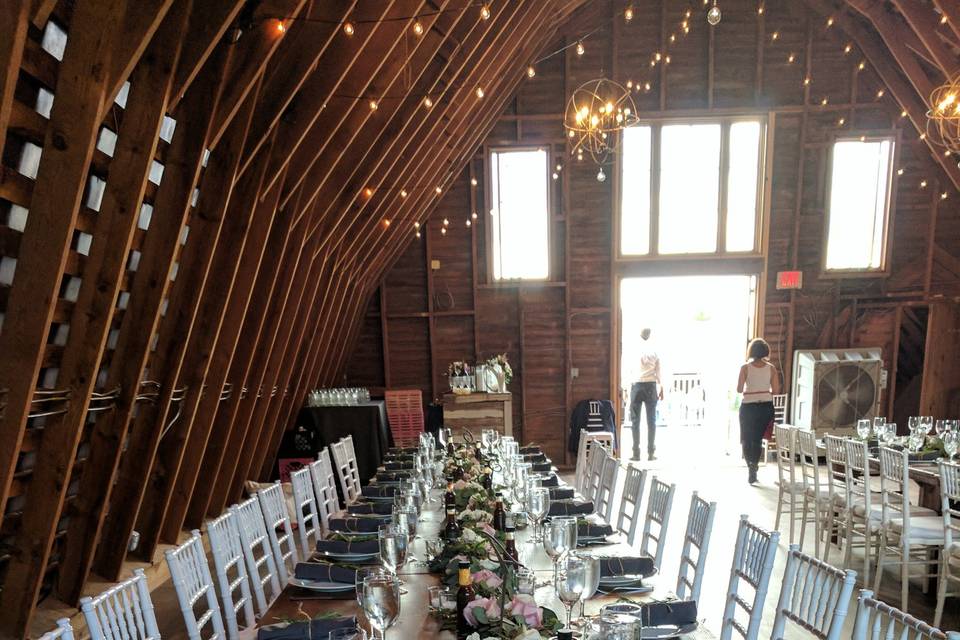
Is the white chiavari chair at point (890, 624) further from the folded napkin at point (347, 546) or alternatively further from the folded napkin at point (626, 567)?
the folded napkin at point (347, 546)

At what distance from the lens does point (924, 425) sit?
531 centimetres

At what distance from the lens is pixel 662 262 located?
29.3 feet

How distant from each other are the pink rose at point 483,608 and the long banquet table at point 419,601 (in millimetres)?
203

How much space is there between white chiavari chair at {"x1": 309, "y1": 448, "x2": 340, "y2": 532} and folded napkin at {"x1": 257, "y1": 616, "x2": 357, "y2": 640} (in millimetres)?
2059

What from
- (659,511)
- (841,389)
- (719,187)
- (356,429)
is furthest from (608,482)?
(719,187)

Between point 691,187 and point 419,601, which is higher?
point 691,187

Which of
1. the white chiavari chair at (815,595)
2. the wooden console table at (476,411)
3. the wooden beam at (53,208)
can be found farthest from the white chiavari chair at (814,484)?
the wooden beam at (53,208)

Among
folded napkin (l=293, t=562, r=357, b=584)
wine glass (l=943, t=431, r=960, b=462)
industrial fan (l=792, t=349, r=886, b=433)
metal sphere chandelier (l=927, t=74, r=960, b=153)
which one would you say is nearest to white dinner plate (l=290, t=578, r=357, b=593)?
folded napkin (l=293, t=562, r=357, b=584)

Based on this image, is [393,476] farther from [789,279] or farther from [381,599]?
[789,279]

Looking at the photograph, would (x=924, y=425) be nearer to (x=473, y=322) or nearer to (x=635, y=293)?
(x=473, y=322)

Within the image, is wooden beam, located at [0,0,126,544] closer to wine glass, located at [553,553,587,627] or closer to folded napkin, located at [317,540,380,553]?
folded napkin, located at [317,540,380,553]

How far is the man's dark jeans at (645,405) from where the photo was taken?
8.49m

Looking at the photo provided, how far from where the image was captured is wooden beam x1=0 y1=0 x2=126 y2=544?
1944 millimetres

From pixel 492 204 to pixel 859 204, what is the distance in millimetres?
4988
